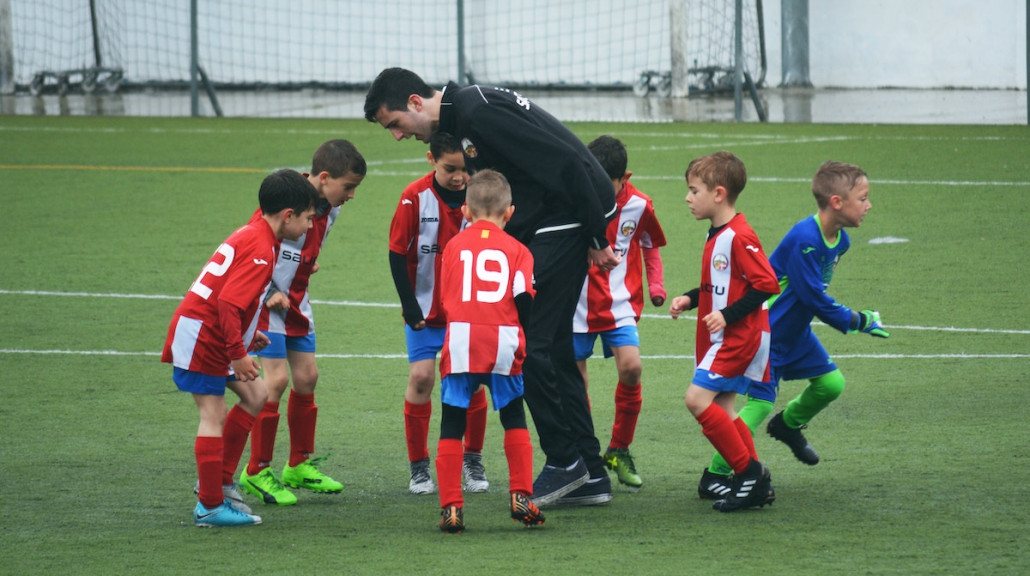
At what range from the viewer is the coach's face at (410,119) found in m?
4.89

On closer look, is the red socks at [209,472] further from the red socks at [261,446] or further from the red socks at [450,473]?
the red socks at [450,473]

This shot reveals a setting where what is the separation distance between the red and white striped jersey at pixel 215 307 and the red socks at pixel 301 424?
679 millimetres

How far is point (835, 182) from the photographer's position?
5.08 meters

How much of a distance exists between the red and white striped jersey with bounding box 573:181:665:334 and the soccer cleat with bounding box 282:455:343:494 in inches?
46.0

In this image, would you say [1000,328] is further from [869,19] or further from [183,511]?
[869,19]

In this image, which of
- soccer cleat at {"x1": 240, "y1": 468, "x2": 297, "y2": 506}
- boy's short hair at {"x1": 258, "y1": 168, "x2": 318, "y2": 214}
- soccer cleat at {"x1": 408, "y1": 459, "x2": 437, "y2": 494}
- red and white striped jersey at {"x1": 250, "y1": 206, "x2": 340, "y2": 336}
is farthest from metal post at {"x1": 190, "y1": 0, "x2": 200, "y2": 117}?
boy's short hair at {"x1": 258, "y1": 168, "x2": 318, "y2": 214}

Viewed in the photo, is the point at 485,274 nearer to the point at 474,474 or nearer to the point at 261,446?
the point at 474,474

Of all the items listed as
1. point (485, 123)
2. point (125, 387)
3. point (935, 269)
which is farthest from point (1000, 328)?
point (125, 387)

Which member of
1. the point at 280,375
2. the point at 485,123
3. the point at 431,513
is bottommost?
the point at 431,513

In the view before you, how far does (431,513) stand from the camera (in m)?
4.84

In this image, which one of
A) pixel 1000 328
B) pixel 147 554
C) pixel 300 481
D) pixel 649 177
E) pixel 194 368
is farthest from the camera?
pixel 649 177

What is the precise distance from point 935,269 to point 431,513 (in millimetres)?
5851

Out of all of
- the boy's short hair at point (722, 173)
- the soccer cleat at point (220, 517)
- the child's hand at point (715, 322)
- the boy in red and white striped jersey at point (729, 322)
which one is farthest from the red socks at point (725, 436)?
the soccer cleat at point (220, 517)

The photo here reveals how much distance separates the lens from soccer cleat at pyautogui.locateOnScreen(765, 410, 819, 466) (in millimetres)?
5242
